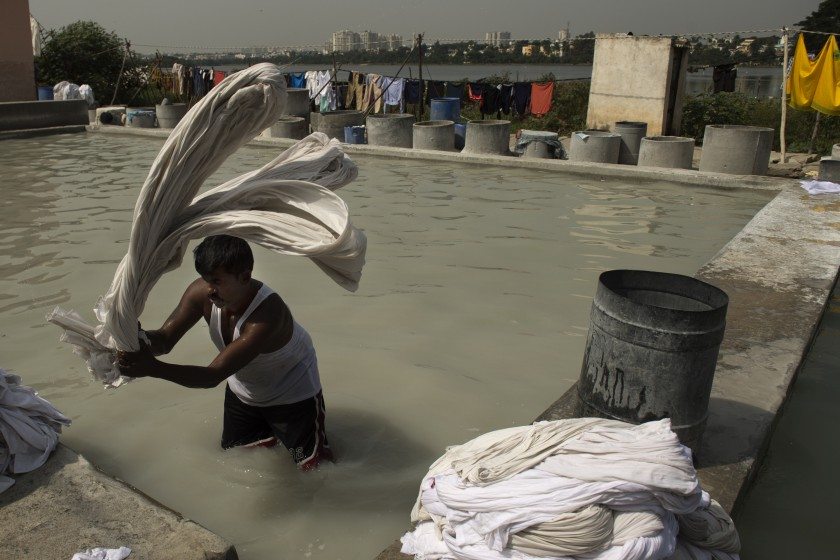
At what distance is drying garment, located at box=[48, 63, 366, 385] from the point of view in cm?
248

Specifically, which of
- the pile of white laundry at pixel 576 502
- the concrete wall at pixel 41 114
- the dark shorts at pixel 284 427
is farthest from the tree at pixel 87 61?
the pile of white laundry at pixel 576 502

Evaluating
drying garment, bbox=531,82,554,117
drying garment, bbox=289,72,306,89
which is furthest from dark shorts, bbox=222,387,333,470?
drying garment, bbox=289,72,306,89

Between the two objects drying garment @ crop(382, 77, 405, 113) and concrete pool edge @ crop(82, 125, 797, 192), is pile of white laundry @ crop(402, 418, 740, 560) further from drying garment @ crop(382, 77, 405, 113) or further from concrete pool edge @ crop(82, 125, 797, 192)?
drying garment @ crop(382, 77, 405, 113)

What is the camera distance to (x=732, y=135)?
34.6ft

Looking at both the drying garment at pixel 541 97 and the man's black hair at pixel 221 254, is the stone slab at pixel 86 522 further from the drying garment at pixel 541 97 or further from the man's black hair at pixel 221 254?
the drying garment at pixel 541 97

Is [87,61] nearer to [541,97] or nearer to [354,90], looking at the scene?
[354,90]

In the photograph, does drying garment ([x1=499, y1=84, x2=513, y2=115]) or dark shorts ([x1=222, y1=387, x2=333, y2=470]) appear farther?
drying garment ([x1=499, y1=84, x2=513, y2=115])

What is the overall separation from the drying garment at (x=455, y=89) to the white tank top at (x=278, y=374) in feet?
49.8

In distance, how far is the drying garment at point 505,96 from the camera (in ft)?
56.0

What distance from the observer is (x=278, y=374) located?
3.32m

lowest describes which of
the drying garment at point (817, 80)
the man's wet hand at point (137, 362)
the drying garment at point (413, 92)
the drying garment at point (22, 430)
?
the drying garment at point (22, 430)

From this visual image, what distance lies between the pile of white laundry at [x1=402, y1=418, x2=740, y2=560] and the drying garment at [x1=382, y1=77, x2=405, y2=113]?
53.0ft

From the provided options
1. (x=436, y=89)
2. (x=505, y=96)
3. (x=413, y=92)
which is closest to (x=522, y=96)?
(x=505, y=96)

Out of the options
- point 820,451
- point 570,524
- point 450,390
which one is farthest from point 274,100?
point 820,451
